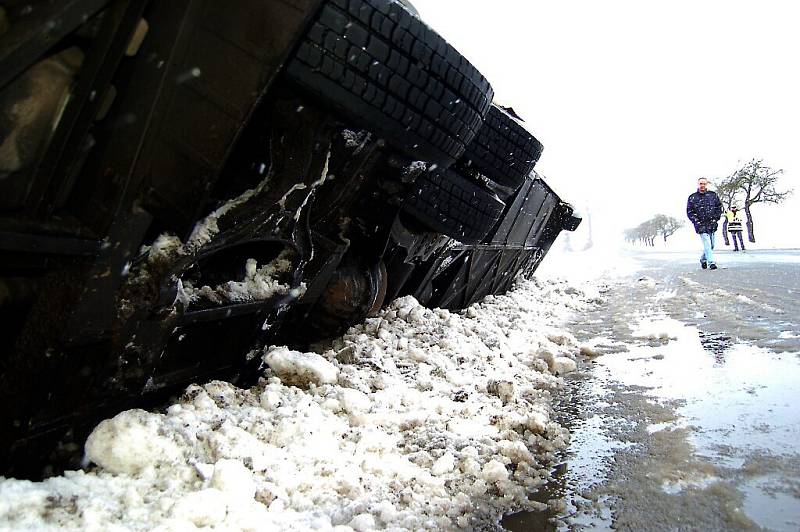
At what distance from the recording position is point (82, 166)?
1557 millimetres

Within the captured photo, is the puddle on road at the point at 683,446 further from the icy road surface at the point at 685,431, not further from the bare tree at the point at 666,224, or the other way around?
the bare tree at the point at 666,224

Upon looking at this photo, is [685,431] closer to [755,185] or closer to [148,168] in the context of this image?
[148,168]

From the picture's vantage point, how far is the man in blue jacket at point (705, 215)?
12.1 metres

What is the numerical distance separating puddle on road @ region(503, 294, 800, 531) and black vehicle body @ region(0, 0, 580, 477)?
1.41 meters

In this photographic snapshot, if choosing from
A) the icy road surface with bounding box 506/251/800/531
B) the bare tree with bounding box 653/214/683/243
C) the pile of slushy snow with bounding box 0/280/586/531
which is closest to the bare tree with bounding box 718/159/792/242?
the bare tree with bounding box 653/214/683/243

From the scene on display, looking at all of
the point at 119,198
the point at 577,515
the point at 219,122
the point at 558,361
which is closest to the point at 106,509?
the point at 119,198

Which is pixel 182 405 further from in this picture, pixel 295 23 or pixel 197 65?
pixel 295 23

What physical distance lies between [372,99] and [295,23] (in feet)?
1.27

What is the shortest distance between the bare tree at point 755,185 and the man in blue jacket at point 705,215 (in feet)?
116

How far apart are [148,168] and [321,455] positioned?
1.17 meters

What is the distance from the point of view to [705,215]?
40.8 feet

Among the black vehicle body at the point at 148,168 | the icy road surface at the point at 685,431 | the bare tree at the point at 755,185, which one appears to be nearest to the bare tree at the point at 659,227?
the bare tree at the point at 755,185

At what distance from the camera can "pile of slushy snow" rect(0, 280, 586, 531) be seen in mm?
1474

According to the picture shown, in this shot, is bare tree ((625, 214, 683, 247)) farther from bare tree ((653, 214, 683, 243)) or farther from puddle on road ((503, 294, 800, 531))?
puddle on road ((503, 294, 800, 531))
